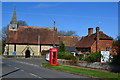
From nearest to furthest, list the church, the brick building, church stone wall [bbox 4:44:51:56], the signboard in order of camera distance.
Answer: the signboard
the brick building
church stone wall [bbox 4:44:51:56]
the church

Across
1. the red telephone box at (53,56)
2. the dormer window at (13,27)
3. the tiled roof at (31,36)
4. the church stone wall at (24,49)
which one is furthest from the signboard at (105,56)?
the dormer window at (13,27)

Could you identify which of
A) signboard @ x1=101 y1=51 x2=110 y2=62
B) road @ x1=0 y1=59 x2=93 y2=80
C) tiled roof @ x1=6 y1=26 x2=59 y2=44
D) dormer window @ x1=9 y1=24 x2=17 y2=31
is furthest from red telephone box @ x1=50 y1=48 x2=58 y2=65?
dormer window @ x1=9 y1=24 x2=17 y2=31

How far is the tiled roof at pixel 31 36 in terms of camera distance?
6994 centimetres

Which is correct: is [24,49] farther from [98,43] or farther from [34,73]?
[34,73]

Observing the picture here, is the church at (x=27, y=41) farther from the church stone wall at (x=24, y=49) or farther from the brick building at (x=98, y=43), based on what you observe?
the brick building at (x=98, y=43)

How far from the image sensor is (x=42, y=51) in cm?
7050

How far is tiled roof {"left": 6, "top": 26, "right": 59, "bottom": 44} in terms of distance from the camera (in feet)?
229

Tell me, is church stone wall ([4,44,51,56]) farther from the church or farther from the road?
the road

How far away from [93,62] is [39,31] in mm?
51179

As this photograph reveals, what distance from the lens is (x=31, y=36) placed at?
236ft

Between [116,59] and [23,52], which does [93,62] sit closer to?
[116,59]

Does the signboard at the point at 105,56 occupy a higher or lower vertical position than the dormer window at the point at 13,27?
lower

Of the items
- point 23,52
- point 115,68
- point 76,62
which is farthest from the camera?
point 23,52

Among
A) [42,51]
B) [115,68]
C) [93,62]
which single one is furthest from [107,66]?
[42,51]
